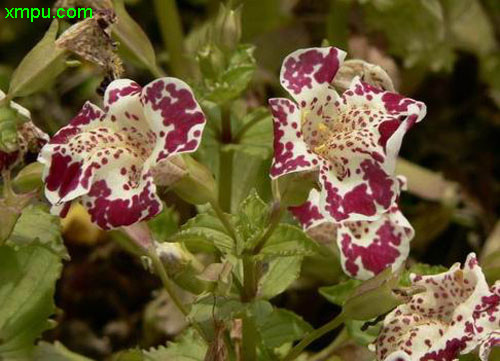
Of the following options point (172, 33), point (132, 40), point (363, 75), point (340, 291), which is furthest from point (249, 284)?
point (172, 33)

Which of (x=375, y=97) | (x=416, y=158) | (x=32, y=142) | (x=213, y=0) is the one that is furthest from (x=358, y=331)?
(x=213, y=0)

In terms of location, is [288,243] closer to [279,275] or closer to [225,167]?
[279,275]

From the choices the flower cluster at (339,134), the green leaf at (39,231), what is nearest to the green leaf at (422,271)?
the flower cluster at (339,134)

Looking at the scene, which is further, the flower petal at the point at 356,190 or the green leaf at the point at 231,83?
the green leaf at the point at 231,83

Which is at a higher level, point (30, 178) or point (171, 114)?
point (171, 114)

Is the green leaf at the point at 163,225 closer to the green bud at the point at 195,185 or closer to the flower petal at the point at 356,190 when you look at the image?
the green bud at the point at 195,185

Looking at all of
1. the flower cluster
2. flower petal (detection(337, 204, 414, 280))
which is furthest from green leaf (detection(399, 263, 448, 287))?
the flower cluster
